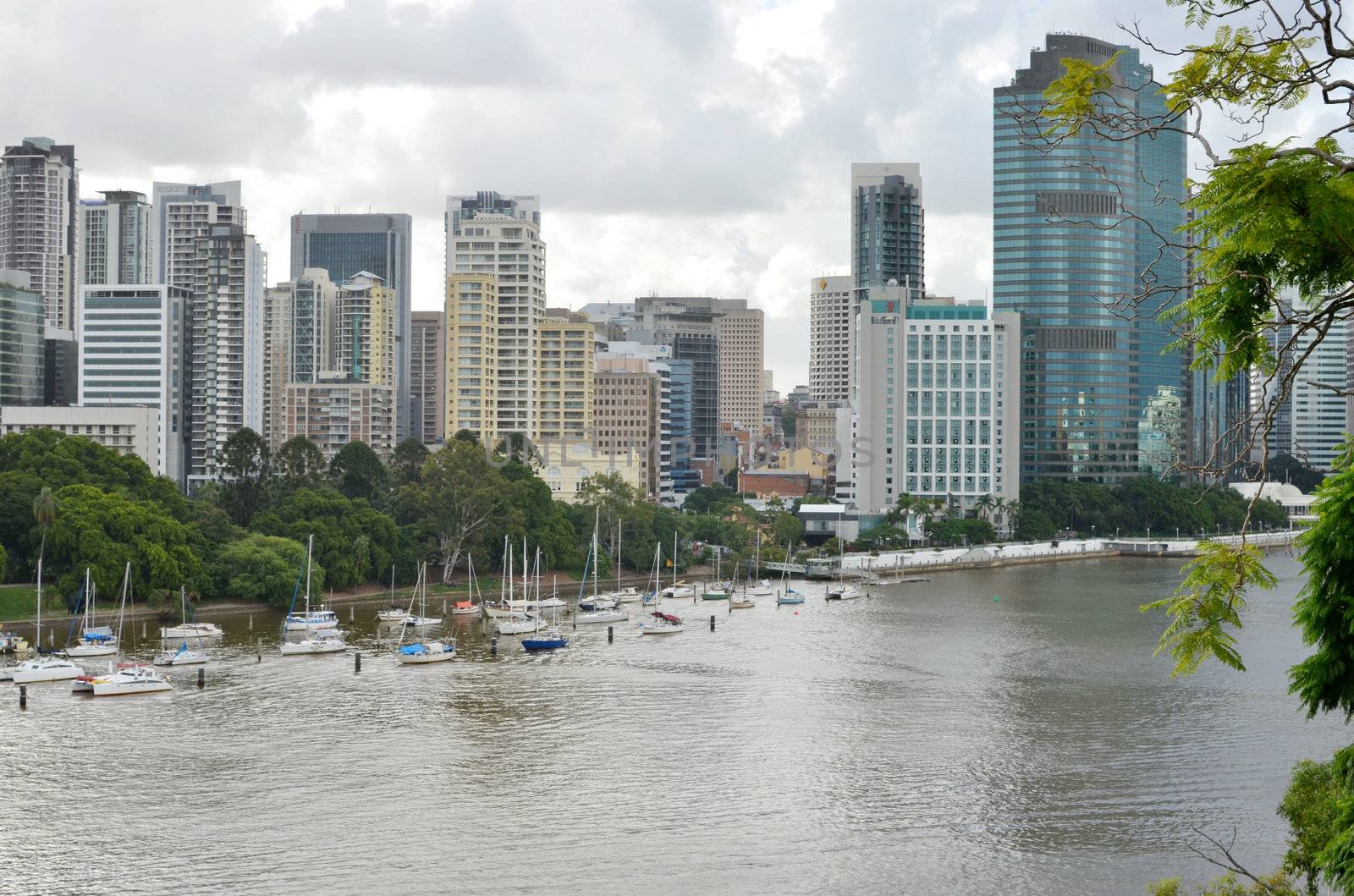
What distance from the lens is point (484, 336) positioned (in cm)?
12744

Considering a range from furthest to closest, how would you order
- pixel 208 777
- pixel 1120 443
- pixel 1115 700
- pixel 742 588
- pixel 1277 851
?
pixel 1120 443 → pixel 742 588 → pixel 1115 700 → pixel 208 777 → pixel 1277 851

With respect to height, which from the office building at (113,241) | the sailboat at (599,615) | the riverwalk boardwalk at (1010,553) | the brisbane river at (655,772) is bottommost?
the brisbane river at (655,772)

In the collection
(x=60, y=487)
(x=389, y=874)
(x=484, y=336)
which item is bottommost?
(x=389, y=874)

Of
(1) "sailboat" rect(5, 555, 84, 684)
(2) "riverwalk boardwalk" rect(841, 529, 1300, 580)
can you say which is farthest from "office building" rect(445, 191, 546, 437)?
(1) "sailboat" rect(5, 555, 84, 684)

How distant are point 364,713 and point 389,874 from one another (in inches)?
648

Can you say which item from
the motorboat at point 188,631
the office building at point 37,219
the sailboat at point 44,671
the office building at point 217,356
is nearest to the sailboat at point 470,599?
the motorboat at point 188,631

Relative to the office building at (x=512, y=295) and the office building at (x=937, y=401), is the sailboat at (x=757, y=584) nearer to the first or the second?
the office building at (x=937, y=401)

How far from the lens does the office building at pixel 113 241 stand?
193 meters

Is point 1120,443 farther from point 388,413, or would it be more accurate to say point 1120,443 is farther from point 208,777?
point 208,777

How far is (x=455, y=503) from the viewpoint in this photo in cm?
8038

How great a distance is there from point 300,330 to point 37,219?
34.0 meters

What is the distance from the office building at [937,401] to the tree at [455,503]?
172 feet

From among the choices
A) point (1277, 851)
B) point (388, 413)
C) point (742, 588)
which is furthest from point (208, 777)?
point (388, 413)

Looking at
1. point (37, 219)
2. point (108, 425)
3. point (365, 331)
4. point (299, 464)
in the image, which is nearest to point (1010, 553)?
point (299, 464)
